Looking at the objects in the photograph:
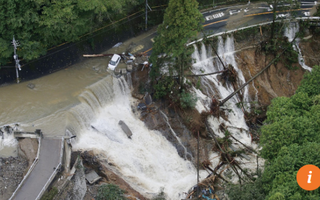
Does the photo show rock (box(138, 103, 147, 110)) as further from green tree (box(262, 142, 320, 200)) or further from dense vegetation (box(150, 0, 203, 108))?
green tree (box(262, 142, 320, 200))

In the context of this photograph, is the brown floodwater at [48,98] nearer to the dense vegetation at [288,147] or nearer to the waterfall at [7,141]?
the waterfall at [7,141]

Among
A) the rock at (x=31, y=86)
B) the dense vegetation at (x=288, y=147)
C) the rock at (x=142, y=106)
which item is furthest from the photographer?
the rock at (x=142, y=106)

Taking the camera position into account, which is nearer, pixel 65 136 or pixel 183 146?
pixel 65 136

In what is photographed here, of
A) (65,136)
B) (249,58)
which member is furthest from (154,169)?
(249,58)

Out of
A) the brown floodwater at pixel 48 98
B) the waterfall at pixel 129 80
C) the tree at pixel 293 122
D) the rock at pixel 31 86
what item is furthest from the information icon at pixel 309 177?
the rock at pixel 31 86

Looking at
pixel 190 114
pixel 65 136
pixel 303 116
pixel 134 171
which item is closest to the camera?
pixel 303 116

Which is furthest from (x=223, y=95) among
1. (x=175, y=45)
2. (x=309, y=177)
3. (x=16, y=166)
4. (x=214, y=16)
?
(x=16, y=166)

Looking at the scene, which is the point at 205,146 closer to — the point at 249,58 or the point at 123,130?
the point at 123,130
